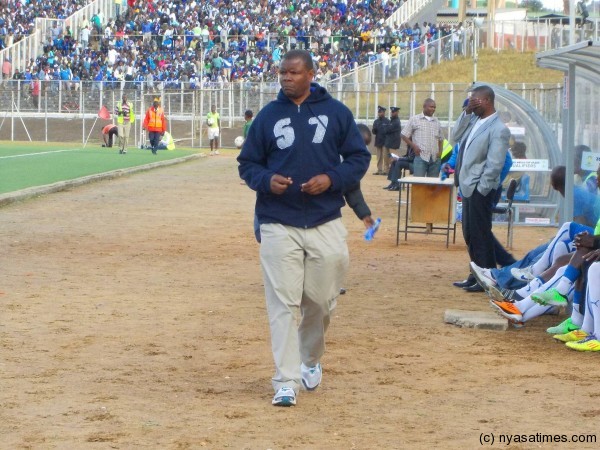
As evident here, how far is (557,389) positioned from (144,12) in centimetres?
6003

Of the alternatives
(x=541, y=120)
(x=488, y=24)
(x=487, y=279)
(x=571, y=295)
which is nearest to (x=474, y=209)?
(x=487, y=279)

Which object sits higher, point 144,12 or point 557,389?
point 144,12

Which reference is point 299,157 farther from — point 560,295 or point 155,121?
point 155,121

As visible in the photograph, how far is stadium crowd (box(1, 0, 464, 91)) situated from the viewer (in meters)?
57.0

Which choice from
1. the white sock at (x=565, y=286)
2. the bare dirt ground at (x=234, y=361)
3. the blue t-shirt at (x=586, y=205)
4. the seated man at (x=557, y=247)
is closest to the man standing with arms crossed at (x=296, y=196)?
the bare dirt ground at (x=234, y=361)

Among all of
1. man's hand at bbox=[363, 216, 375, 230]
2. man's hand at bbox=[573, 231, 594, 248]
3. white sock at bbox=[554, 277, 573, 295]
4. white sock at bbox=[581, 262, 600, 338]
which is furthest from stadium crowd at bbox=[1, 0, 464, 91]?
man's hand at bbox=[363, 216, 375, 230]

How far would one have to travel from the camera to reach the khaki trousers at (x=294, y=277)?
6785 mm

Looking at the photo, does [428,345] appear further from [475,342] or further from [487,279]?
[487,279]

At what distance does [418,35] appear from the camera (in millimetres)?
58156

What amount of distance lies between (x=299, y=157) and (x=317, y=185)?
22 cm

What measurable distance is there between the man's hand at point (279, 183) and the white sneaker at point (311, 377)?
44.1 inches

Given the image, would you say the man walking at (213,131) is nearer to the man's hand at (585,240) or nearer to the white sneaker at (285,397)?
the man's hand at (585,240)

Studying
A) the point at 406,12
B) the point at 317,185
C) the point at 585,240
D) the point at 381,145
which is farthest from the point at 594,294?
the point at 406,12

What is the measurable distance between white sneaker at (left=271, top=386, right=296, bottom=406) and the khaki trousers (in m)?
0.03
